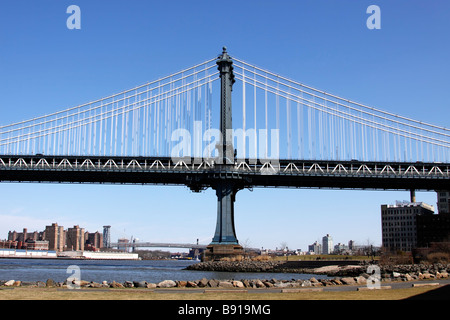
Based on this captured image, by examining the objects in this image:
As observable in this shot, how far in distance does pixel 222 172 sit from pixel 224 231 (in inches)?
335

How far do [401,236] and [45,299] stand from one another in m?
160

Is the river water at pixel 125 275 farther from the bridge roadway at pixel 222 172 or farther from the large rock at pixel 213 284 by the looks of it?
the large rock at pixel 213 284

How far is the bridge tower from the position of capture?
78812mm

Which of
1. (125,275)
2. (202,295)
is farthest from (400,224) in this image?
(202,295)

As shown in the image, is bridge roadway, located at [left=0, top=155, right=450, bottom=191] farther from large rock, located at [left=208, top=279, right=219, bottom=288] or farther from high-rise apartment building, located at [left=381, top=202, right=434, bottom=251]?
high-rise apartment building, located at [left=381, top=202, right=434, bottom=251]

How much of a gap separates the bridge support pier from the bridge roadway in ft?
5.57

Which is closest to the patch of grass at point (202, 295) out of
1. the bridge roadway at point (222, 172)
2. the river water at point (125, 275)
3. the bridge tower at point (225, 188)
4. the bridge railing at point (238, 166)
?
the river water at point (125, 275)

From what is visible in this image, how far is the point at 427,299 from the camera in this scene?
65.5ft

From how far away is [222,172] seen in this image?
81.1m

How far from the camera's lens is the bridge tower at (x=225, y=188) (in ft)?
259

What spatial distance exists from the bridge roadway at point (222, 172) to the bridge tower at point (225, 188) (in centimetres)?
88
